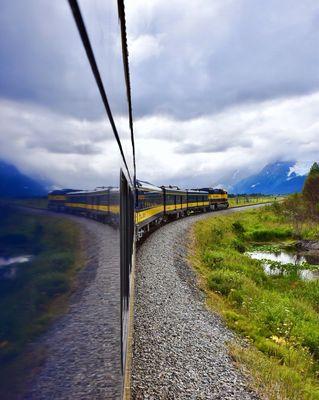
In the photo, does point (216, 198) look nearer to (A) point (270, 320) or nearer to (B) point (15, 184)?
(A) point (270, 320)

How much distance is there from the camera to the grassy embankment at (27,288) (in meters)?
0.61

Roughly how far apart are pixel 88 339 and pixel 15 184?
626 mm

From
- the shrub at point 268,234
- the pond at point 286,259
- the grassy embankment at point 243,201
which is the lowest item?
the pond at point 286,259

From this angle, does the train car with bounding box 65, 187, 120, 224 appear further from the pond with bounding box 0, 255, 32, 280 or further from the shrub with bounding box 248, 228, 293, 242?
the shrub with bounding box 248, 228, 293, 242

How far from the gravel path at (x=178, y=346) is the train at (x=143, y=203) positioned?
3786mm

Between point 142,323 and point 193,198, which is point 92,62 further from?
point 193,198

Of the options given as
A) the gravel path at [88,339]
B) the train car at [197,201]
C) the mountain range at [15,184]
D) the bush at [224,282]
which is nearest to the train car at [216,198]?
the train car at [197,201]

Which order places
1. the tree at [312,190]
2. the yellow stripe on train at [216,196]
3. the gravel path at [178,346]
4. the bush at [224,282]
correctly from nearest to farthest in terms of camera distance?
the gravel path at [178,346] < the bush at [224,282] < the yellow stripe on train at [216,196] < the tree at [312,190]

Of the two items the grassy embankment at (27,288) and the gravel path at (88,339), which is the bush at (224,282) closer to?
the gravel path at (88,339)

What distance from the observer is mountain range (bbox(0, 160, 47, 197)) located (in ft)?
2.04

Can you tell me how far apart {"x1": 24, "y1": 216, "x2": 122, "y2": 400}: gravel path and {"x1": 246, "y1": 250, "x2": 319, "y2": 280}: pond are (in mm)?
19677

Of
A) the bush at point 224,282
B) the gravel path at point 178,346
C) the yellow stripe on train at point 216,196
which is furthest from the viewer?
the yellow stripe on train at point 216,196

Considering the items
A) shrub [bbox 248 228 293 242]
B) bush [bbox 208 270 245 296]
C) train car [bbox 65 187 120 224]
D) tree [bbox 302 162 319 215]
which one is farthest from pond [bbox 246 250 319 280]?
train car [bbox 65 187 120 224]

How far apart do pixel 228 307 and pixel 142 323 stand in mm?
3770
